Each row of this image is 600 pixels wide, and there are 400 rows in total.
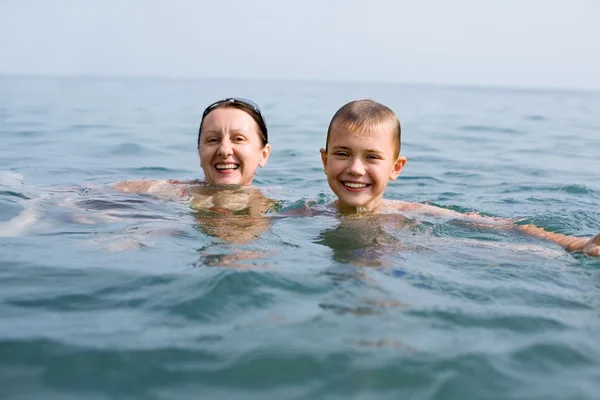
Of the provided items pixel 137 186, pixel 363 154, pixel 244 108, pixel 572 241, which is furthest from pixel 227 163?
pixel 572 241

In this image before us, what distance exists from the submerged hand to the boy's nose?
4.54 feet

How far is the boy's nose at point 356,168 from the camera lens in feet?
14.4

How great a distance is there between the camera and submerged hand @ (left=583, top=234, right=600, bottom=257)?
11.9 ft

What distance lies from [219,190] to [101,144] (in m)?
5.37

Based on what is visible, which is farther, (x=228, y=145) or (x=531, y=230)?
(x=228, y=145)

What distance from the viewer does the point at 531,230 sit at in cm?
441

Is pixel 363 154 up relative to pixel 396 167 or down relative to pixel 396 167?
up

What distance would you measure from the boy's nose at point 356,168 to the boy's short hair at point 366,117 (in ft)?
0.68

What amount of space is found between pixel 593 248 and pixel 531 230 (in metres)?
0.75

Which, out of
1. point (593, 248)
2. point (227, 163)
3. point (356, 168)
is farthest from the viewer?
point (227, 163)

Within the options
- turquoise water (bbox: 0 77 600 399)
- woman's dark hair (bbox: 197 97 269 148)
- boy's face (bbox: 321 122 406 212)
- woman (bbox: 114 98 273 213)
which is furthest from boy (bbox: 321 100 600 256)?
woman's dark hair (bbox: 197 97 269 148)

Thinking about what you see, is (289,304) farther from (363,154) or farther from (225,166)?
(225,166)

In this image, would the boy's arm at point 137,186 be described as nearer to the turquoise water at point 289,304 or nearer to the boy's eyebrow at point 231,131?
the turquoise water at point 289,304

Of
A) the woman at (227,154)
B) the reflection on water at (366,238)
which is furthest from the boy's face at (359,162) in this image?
the woman at (227,154)
